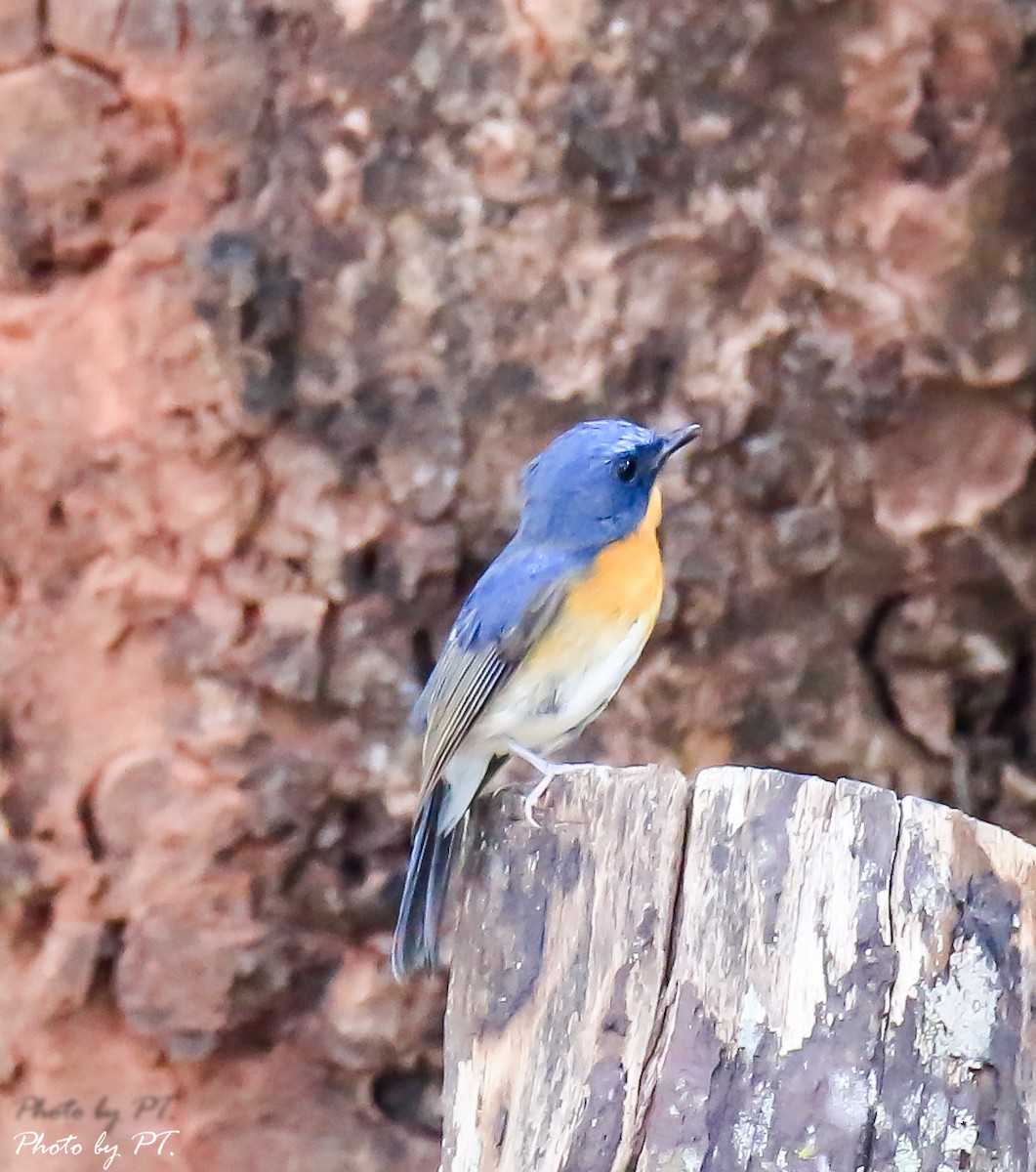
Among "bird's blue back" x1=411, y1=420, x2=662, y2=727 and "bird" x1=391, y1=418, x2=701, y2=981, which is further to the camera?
"bird's blue back" x1=411, y1=420, x2=662, y2=727

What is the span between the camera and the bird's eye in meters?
3.47

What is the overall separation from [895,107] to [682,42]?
657mm

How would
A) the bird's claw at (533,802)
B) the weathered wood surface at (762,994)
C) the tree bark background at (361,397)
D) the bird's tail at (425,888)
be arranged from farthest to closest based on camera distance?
the tree bark background at (361,397) → the bird's tail at (425,888) → the bird's claw at (533,802) → the weathered wood surface at (762,994)

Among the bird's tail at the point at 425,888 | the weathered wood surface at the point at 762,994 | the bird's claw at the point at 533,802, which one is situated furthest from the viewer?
the bird's tail at the point at 425,888

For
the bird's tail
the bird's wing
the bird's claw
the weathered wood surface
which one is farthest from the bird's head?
the weathered wood surface

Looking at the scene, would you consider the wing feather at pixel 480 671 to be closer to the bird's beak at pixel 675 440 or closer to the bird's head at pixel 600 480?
the bird's head at pixel 600 480

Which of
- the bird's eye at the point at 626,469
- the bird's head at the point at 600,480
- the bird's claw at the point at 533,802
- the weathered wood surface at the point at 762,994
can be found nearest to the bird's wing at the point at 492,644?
the bird's head at the point at 600,480

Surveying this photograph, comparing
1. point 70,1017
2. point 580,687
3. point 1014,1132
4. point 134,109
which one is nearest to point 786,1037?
point 1014,1132

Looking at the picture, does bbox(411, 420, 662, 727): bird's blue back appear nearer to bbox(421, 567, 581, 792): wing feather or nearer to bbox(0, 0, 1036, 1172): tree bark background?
bbox(421, 567, 581, 792): wing feather

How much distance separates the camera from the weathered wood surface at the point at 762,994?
2.16 metres

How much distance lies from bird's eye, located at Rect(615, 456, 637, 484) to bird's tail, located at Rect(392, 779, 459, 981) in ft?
2.83

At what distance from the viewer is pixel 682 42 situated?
4125 millimetres

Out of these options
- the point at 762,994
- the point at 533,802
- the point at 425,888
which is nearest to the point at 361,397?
the point at 425,888

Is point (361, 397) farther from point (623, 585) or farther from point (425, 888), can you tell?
point (425, 888)
